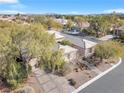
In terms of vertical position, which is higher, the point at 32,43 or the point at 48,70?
the point at 32,43

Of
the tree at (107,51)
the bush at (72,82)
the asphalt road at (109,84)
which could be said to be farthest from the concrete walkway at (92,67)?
the bush at (72,82)

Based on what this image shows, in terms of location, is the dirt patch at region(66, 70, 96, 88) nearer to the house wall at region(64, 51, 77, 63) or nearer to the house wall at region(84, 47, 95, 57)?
the house wall at region(64, 51, 77, 63)

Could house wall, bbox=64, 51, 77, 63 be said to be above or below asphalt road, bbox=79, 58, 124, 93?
above

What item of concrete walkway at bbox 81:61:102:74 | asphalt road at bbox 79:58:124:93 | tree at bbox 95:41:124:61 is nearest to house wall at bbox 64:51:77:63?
concrete walkway at bbox 81:61:102:74

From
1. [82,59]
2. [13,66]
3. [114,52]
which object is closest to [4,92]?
[13,66]

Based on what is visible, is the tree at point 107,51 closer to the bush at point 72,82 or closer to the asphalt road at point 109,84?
the asphalt road at point 109,84

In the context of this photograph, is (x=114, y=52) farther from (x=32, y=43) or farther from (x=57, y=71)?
(x=32, y=43)

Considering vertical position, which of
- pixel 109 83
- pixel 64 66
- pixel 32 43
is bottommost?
pixel 109 83

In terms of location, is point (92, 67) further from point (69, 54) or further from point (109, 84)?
point (109, 84)
